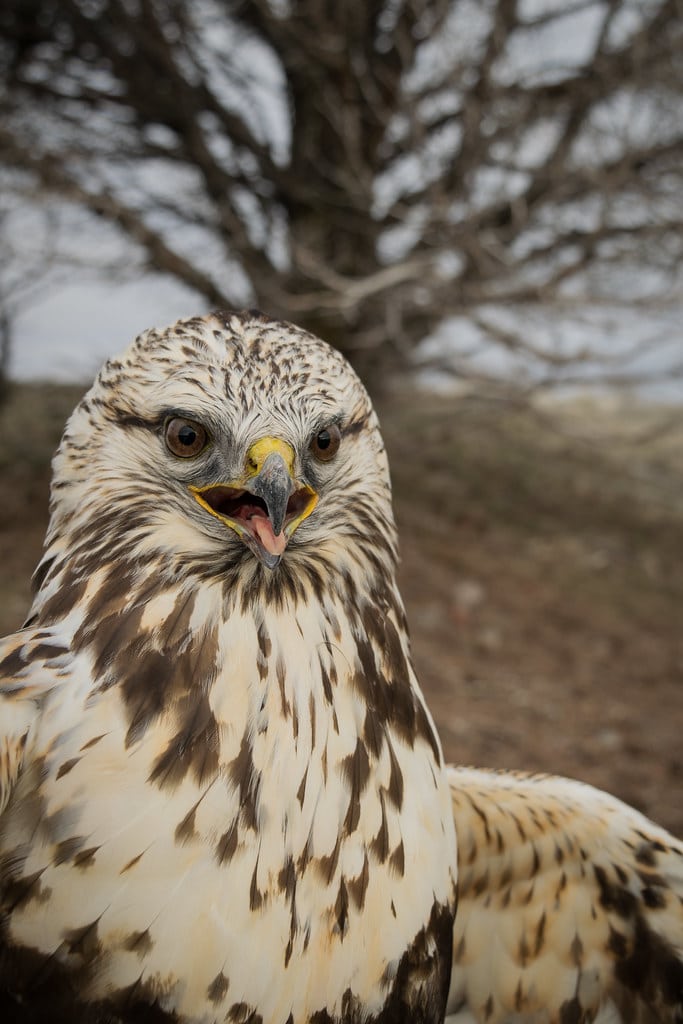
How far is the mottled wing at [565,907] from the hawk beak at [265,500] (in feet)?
3.40

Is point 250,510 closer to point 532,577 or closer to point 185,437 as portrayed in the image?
point 185,437

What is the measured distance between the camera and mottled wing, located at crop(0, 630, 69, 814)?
1.65 meters

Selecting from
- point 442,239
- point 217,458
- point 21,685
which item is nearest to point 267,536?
point 217,458

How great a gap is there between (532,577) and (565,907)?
6.76m

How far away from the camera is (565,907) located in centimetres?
249

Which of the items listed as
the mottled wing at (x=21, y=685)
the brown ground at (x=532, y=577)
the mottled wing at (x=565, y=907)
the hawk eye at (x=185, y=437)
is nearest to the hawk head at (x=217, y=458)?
the hawk eye at (x=185, y=437)

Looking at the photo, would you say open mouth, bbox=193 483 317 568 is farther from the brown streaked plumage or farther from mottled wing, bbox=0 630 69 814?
mottled wing, bbox=0 630 69 814

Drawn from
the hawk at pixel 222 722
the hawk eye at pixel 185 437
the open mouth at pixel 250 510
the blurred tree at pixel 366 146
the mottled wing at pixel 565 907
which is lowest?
the mottled wing at pixel 565 907

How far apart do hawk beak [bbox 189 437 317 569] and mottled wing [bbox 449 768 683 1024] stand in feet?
3.40

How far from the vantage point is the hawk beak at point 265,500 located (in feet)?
5.76

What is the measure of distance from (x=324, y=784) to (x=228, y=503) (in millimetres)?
605

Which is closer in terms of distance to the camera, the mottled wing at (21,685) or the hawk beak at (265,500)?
the mottled wing at (21,685)

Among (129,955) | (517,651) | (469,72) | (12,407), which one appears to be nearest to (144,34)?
(469,72)

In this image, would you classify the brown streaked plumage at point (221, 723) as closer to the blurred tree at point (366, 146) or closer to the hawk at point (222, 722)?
the hawk at point (222, 722)
